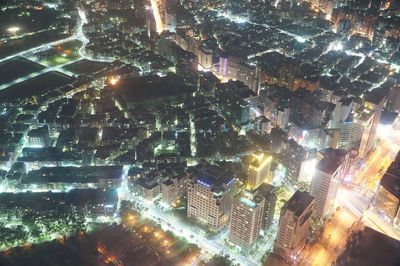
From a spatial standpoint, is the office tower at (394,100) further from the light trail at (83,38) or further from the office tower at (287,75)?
the light trail at (83,38)

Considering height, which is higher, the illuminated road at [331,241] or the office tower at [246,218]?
the office tower at [246,218]

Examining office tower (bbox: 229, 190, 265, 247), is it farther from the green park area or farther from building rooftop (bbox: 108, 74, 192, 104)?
the green park area

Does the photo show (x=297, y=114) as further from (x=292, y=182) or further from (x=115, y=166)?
(x=115, y=166)

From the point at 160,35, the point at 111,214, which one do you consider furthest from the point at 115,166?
the point at 160,35

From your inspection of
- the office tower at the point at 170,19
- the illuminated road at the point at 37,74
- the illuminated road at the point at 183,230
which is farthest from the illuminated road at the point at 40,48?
the illuminated road at the point at 183,230

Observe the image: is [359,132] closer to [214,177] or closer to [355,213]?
[355,213]

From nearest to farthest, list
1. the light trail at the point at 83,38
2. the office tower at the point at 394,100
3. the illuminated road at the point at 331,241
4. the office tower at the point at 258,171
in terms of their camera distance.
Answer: the illuminated road at the point at 331,241
the office tower at the point at 258,171
the office tower at the point at 394,100
the light trail at the point at 83,38

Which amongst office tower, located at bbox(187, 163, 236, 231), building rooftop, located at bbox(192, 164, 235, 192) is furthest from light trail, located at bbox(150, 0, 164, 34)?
office tower, located at bbox(187, 163, 236, 231)
